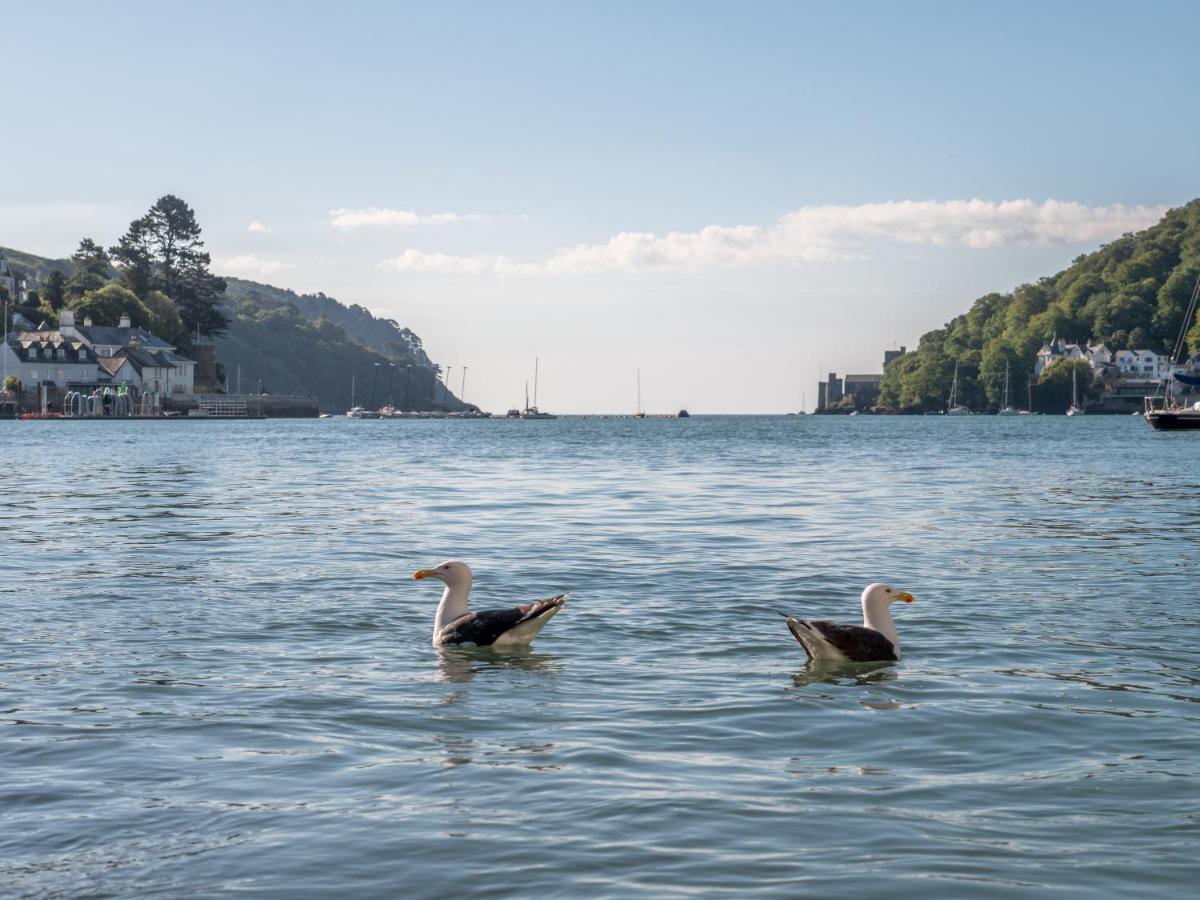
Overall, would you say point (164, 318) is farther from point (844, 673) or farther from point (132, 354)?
point (844, 673)

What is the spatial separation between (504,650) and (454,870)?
6534mm

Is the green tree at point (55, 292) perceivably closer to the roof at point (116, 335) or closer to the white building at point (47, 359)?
the roof at point (116, 335)

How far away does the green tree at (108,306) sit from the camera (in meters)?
176

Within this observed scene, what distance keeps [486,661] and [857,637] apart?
143 inches

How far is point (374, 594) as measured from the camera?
18.3 meters

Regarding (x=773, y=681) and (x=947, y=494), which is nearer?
(x=773, y=681)

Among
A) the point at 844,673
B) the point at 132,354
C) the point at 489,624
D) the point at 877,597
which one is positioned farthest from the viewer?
the point at 132,354

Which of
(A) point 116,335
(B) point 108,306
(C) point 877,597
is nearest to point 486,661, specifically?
(C) point 877,597

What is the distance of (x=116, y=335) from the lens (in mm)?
174625

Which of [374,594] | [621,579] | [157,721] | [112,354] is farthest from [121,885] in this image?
[112,354]

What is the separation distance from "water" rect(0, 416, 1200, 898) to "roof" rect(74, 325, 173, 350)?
156 metres

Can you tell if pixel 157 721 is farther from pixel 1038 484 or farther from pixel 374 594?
pixel 1038 484

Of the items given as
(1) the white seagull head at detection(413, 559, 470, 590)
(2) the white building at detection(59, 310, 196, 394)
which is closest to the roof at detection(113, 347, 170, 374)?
(2) the white building at detection(59, 310, 196, 394)

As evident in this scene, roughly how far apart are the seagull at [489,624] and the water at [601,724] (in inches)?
8.3
